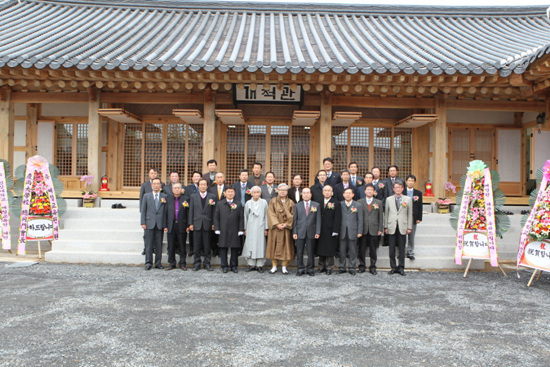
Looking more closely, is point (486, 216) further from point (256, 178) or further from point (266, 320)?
point (266, 320)

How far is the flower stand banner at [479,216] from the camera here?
641 cm

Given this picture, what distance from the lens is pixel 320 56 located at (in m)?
8.00

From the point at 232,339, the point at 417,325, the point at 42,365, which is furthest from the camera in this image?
the point at 417,325

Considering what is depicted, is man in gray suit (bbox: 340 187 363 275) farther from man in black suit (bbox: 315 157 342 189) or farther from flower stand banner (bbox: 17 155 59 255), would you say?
flower stand banner (bbox: 17 155 59 255)

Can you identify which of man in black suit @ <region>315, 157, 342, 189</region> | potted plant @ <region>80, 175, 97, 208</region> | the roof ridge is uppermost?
the roof ridge

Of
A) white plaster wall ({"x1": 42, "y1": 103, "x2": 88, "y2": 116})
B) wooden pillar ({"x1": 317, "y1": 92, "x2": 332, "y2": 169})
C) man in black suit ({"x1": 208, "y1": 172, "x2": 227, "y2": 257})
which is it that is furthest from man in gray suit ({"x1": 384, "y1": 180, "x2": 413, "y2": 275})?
white plaster wall ({"x1": 42, "y1": 103, "x2": 88, "y2": 116})

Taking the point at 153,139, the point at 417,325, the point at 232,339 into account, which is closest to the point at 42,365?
the point at 232,339

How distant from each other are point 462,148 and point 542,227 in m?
4.36

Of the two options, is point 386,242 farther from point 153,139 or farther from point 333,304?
point 153,139

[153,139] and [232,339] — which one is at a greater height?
[153,139]

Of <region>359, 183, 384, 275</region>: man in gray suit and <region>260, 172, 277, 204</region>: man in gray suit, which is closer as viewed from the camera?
<region>359, 183, 384, 275</region>: man in gray suit

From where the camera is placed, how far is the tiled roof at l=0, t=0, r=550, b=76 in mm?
7035

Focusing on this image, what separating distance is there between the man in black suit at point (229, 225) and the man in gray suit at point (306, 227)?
91 centimetres

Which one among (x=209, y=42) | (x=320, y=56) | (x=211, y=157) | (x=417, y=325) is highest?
(x=209, y=42)
